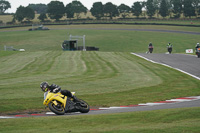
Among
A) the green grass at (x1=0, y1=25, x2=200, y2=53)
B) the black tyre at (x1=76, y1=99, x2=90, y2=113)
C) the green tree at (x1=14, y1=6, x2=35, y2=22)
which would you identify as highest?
the green tree at (x1=14, y1=6, x2=35, y2=22)

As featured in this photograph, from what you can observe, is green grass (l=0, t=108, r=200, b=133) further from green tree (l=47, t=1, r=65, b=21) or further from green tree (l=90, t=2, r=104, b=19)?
green tree (l=90, t=2, r=104, b=19)

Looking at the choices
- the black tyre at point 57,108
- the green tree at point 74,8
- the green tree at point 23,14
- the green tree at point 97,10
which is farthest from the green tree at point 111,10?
the black tyre at point 57,108

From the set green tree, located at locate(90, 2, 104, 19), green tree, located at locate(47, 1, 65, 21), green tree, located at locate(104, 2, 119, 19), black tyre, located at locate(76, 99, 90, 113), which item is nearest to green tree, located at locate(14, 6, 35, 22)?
green tree, located at locate(47, 1, 65, 21)

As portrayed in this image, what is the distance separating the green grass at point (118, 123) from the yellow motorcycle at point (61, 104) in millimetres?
943

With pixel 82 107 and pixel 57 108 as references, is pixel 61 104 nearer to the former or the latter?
pixel 57 108

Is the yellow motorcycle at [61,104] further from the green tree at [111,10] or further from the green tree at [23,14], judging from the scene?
the green tree at [111,10]

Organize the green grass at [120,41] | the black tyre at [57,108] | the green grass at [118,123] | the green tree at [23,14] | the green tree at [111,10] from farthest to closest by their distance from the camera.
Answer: the green tree at [111,10]
the green tree at [23,14]
the green grass at [120,41]
the black tyre at [57,108]
the green grass at [118,123]

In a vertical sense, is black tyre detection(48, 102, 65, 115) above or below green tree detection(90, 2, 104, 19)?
below

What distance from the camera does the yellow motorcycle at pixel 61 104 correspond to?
11086 millimetres

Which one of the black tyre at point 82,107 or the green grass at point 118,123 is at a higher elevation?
the green grass at point 118,123

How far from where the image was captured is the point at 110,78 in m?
20.0

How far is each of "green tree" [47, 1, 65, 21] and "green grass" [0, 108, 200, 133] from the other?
135 meters

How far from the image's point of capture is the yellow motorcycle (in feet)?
36.4

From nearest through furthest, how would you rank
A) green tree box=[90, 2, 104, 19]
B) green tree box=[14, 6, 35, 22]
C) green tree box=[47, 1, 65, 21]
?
green tree box=[14, 6, 35, 22] < green tree box=[47, 1, 65, 21] < green tree box=[90, 2, 104, 19]
